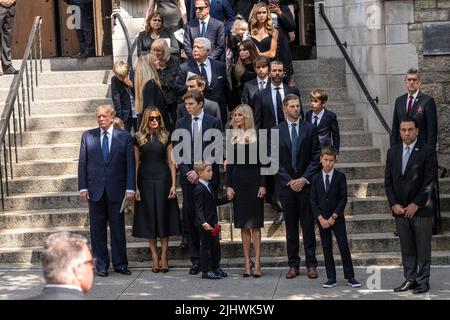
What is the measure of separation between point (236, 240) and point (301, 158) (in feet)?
4.97

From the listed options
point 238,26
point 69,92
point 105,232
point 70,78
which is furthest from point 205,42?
point 70,78

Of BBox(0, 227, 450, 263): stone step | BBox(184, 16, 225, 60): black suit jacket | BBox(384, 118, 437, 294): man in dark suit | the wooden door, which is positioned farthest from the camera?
the wooden door

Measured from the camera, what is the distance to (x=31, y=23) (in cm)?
2039

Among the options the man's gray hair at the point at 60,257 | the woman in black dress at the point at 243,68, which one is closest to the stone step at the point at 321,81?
the woman in black dress at the point at 243,68

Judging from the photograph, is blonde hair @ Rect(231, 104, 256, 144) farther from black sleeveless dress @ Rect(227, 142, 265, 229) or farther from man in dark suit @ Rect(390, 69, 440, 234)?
man in dark suit @ Rect(390, 69, 440, 234)

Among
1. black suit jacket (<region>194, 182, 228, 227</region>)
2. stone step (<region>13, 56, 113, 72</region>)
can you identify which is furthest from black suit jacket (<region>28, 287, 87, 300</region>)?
stone step (<region>13, 56, 113, 72</region>)

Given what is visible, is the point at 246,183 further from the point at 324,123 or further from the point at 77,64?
the point at 77,64

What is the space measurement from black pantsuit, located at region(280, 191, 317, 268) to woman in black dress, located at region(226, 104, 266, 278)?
32 cm

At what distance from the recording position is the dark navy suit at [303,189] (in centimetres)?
1303

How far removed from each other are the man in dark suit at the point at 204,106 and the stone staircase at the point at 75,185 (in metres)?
1.24

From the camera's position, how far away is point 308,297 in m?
12.0

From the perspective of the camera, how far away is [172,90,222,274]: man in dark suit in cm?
1341

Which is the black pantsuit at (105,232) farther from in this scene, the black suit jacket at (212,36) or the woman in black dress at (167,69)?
the black suit jacket at (212,36)

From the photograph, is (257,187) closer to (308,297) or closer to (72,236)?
(308,297)
